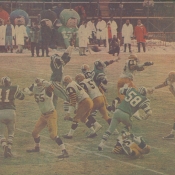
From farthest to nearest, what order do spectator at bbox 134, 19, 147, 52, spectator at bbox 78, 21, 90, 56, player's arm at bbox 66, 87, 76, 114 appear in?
1. spectator at bbox 134, 19, 147, 52
2. spectator at bbox 78, 21, 90, 56
3. player's arm at bbox 66, 87, 76, 114

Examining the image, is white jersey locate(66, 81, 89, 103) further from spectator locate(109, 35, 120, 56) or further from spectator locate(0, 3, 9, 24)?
spectator locate(109, 35, 120, 56)

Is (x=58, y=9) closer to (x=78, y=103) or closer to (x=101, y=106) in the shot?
(x=101, y=106)

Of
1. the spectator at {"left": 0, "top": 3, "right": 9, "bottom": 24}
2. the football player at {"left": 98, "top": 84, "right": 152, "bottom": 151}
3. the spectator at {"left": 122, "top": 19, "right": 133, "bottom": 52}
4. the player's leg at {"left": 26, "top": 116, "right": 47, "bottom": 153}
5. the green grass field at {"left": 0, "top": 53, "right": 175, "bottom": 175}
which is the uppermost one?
A: the spectator at {"left": 0, "top": 3, "right": 9, "bottom": 24}

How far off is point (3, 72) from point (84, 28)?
15.1ft

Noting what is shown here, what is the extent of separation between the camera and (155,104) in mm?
15422

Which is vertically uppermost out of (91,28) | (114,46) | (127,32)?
(91,28)

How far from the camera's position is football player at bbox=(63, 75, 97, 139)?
12242 mm

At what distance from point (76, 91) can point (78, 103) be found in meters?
0.31

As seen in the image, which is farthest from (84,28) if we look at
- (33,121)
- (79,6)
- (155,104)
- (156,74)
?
(33,121)

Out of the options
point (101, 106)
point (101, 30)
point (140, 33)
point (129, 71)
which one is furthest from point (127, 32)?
point (101, 106)

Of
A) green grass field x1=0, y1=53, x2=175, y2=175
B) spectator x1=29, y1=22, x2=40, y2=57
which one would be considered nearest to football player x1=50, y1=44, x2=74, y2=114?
green grass field x1=0, y1=53, x2=175, y2=175

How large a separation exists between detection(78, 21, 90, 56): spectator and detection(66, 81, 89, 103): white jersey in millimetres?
7348

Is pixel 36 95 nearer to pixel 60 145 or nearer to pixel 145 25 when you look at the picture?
pixel 60 145

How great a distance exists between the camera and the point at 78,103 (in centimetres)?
1262
